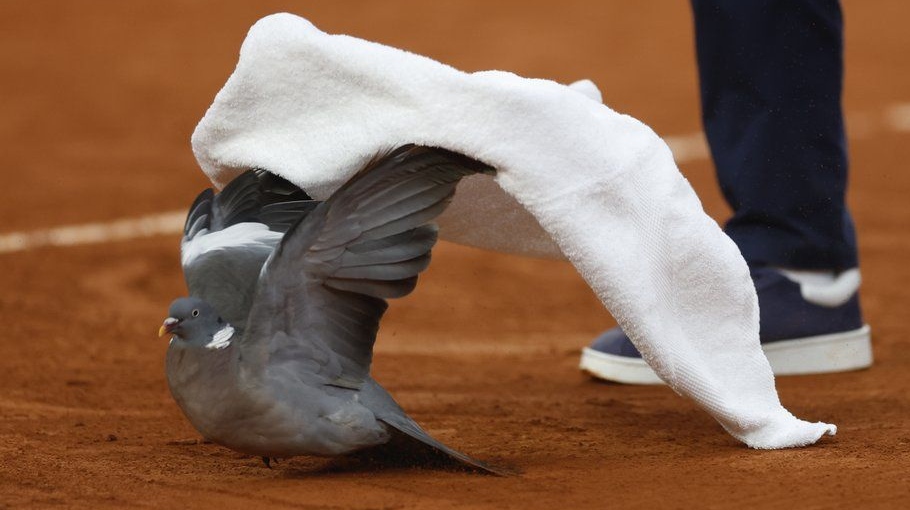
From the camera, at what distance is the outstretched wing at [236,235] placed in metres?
2.66

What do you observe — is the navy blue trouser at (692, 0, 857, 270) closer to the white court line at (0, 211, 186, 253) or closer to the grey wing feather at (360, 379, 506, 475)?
the grey wing feather at (360, 379, 506, 475)

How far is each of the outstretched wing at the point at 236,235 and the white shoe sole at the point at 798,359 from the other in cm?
104

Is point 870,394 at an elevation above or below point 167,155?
above

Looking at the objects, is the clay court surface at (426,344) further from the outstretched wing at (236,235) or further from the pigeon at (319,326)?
the outstretched wing at (236,235)

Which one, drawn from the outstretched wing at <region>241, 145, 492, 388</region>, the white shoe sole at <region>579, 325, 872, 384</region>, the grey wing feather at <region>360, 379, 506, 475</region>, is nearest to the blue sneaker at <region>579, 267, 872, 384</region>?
the white shoe sole at <region>579, 325, 872, 384</region>

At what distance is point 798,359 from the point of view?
365cm

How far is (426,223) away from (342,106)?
1.13 feet

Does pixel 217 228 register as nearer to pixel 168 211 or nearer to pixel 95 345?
pixel 95 345

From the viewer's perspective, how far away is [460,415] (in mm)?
3248

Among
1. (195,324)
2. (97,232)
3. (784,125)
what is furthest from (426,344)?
(97,232)

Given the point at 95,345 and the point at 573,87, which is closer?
the point at 573,87

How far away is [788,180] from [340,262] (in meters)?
1.53

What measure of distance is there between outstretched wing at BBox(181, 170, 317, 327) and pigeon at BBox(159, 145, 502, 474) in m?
0.10

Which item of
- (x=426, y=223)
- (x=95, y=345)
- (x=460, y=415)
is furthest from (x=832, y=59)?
(x=95, y=345)
